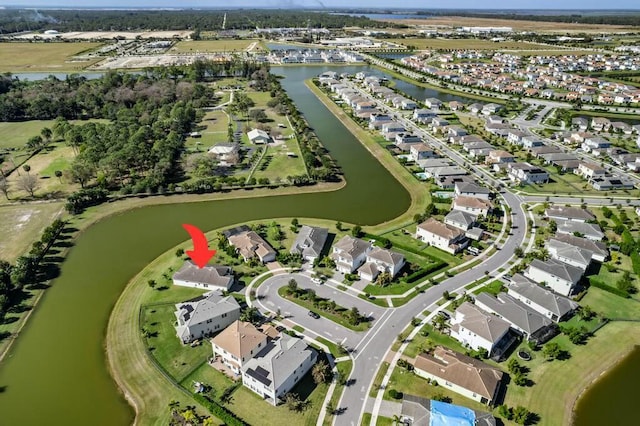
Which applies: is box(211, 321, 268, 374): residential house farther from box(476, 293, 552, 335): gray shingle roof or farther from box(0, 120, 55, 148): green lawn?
box(0, 120, 55, 148): green lawn

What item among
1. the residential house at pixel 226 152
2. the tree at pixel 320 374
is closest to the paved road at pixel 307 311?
the tree at pixel 320 374

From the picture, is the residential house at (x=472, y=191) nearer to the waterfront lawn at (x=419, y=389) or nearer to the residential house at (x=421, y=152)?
the residential house at (x=421, y=152)

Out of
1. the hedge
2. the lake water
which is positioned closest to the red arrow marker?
the lake water

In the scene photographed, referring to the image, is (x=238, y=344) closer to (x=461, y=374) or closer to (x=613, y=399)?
A: (x=461, y=374)

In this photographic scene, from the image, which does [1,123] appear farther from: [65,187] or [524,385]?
[524,385]

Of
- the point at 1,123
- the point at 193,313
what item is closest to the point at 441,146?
the point at 193,313
